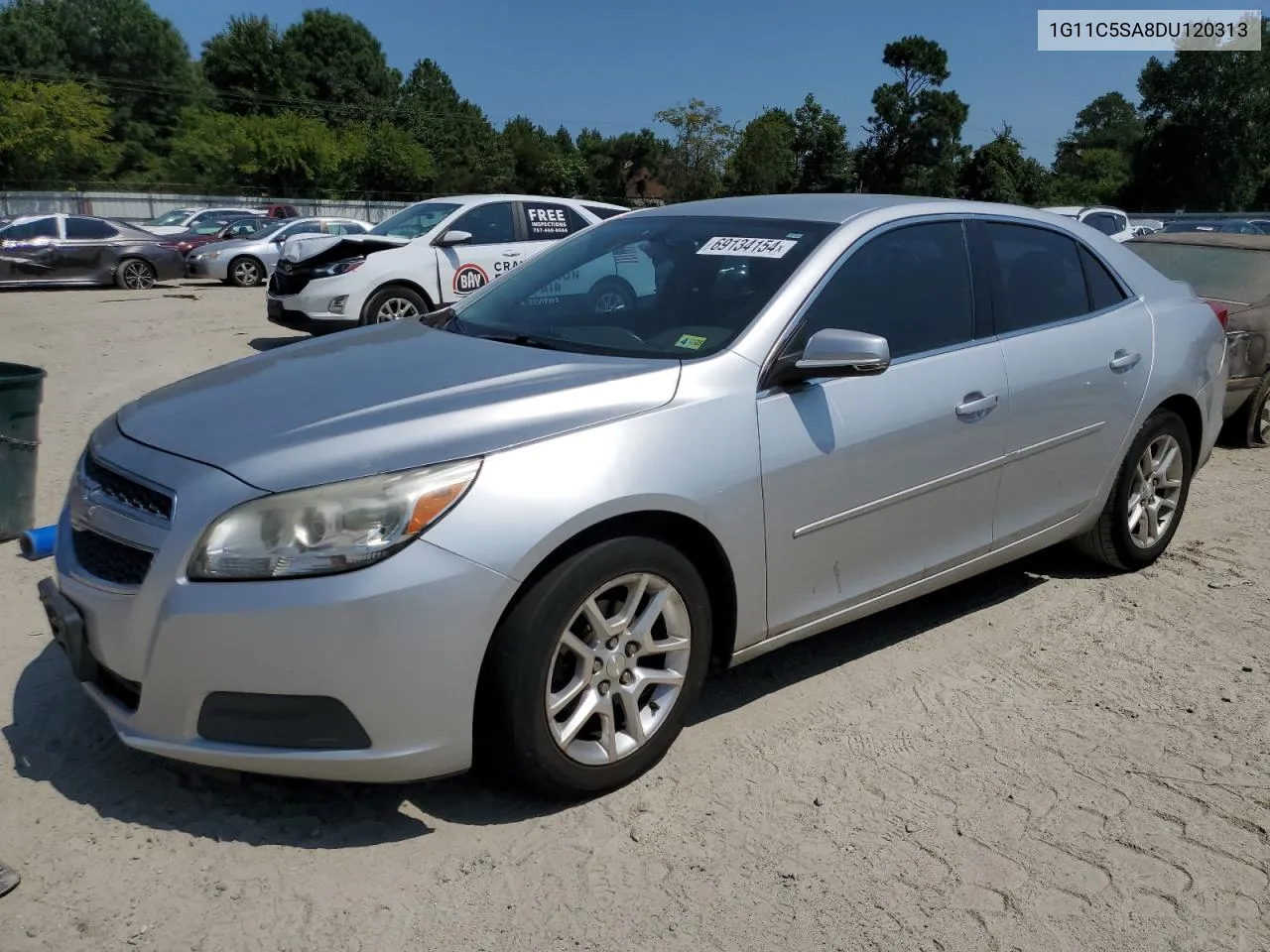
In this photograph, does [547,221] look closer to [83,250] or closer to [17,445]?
[17,445]

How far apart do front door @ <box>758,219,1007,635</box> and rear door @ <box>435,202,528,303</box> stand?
308 inches

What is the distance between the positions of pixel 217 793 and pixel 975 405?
2.77m

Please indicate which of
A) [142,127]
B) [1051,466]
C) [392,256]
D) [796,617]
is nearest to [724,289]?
[796,617]

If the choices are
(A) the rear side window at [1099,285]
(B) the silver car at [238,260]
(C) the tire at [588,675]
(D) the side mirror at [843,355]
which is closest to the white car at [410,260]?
(A) the rear side window at [1099,285]

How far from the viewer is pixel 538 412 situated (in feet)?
9.61

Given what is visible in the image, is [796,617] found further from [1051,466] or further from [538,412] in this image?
[1051,466]

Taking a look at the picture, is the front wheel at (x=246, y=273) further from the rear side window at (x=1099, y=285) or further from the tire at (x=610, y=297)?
the rear side window at (x=1099, y=285)

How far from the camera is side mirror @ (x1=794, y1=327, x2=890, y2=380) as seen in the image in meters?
3.20

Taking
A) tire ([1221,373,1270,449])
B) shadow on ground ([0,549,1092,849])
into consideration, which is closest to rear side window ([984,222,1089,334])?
shadow on ground ([0,549,1092,849])

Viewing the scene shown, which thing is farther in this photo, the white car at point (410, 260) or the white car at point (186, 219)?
the white car at point (186, 219)

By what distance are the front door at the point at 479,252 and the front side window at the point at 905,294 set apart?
303 inches

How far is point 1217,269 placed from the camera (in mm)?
7770

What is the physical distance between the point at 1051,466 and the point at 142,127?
73.9 metres

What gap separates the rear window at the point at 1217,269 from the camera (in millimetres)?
7477
